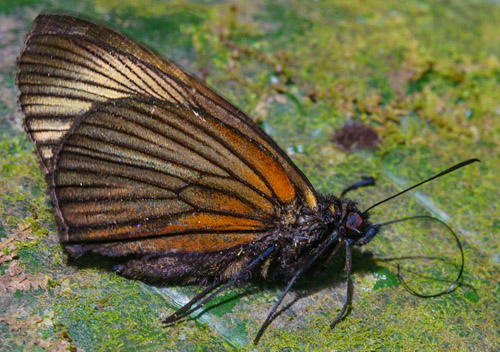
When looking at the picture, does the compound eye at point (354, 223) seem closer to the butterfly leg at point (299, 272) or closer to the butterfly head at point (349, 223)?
the butterfly head at point (349, 223)

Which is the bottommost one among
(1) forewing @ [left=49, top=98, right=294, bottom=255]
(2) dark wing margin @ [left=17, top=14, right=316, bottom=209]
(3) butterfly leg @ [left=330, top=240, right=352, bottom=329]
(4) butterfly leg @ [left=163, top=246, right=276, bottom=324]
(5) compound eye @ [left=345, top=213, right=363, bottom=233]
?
(3) butterfly leg @ [left=330, top=240, right=352, bottom=329]

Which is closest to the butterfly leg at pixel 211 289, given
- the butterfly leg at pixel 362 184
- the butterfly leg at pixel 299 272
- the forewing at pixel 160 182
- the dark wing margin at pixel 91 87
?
the forewing at pixel 160 182

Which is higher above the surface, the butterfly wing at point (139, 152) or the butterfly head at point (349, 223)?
the butterfly wing at point (139, 152)

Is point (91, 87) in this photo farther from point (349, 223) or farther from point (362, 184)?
point (362, 184)

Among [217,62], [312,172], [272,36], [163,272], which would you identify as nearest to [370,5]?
[272,36]

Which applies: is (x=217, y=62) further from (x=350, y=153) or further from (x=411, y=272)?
(x=411, y=272)

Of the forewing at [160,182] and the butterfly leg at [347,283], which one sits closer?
the forewing at [160,182]

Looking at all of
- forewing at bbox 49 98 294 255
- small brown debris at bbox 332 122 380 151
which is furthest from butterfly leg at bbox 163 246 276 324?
small brown debris at bbox 332 122 380 151

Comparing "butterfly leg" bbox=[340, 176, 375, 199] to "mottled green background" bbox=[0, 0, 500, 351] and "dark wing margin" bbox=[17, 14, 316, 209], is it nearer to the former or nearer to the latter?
"mottled green background" bbox=[0, 0, 500, 351]
